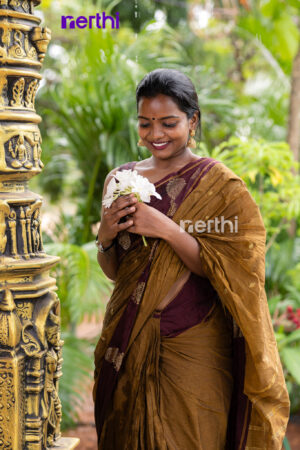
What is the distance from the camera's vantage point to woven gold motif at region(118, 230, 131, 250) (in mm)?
2254

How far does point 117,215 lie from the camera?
2068mm

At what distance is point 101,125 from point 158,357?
99.3 inches

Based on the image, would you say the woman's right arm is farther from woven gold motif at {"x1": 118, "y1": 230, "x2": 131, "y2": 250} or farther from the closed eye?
the closed eye

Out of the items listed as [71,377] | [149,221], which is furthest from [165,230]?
[71,377]

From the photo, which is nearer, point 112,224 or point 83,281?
point 112,224

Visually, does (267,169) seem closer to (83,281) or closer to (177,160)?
(83,281)

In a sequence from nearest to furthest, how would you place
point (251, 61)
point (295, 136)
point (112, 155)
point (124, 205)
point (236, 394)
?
1. point (124, 205)
2. point (236, 394)
3. point (112, 155)
4. point (295, 136)
5. point (251, 61)

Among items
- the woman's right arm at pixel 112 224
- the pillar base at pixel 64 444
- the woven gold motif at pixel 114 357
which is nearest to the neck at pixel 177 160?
the woman's right arm at pixel 112 224

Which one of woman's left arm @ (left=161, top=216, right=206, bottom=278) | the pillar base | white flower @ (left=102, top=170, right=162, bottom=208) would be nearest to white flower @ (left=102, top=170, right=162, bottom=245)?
white flower @ (left=102, top=170, right=162, bottom=208)

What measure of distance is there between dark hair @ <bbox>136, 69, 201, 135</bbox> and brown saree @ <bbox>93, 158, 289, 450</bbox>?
23cm

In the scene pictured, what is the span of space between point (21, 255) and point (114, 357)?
2.63 ft

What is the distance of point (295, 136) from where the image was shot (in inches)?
196

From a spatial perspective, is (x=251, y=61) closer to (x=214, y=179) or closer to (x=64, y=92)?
(x=64, y=92)

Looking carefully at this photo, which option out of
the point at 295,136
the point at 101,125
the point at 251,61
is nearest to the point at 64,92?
the point at 101,125
